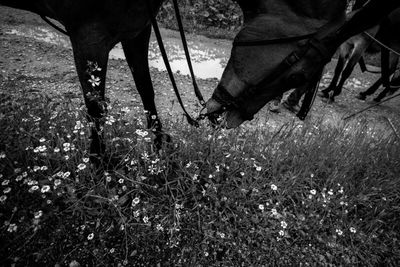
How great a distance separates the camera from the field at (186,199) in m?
1.78

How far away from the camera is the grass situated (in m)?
1.77

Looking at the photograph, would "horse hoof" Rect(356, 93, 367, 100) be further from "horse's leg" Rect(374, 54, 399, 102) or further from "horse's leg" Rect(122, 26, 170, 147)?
"horse's leg" Rect(122, 26, 170, 147)

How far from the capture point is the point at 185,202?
2.10m

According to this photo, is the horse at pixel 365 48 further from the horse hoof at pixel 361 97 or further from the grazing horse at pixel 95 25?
the grazing horse at pixel 95 25

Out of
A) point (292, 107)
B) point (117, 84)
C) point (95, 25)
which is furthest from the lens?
point (292, 107)

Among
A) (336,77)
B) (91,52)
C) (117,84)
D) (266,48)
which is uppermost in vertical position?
(266,48)

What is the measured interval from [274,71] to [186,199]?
1.22m

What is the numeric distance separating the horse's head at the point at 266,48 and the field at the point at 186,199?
51 cm

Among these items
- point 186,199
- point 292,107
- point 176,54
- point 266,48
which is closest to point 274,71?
point 266,48

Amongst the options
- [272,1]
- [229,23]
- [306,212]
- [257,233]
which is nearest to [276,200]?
[306,212]

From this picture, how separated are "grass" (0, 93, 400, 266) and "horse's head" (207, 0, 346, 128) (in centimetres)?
49

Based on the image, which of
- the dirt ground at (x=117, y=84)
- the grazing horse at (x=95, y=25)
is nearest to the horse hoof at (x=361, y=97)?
the dirt ground at (x=117, y=84)

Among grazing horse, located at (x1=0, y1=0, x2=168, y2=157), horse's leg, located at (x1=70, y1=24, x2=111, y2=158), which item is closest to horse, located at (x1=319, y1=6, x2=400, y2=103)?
grazing horse, located at (x1=0, y1=0, x2=168, y2=157)

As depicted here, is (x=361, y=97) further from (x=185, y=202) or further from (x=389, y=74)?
(x=185, y=202)
